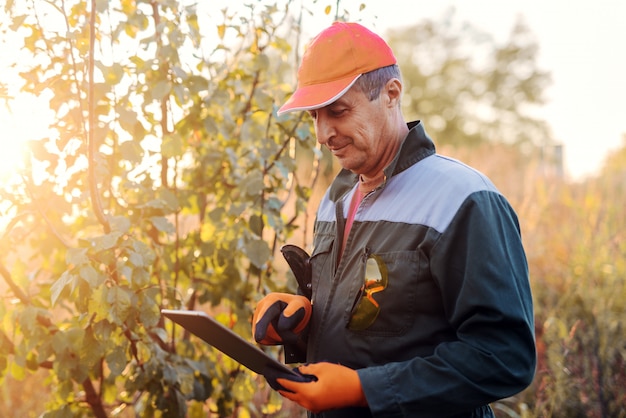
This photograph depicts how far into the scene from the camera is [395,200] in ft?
5.35

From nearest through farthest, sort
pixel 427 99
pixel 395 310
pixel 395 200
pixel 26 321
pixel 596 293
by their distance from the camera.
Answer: pixel 395 310 < pixel 395 200 < pixel 26 321 < pixel 596 293 < pixel 427 99

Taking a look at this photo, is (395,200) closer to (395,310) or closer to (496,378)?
(395,310)

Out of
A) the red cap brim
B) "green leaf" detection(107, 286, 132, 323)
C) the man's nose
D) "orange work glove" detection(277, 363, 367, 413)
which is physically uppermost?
the red cap brim

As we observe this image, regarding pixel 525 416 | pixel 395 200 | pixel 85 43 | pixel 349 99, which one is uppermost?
pixel 85 43

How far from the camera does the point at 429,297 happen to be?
59.4 inches

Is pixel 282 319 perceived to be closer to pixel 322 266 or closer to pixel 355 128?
pixel 322 266

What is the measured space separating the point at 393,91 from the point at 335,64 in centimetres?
17

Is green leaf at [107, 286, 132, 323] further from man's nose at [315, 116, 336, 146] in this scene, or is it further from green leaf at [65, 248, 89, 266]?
man's nose at [315, 116, 336, 146]

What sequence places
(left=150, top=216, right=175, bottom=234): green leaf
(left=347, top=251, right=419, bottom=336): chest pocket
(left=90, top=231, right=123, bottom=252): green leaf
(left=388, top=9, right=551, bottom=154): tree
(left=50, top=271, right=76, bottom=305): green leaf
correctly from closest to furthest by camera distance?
(left=347, top=251, right=419, bottom=336): chest pocket
(left=50, top=271, right=76, bottom=305): green leaf
(left=90, top=231, right=123, bottom=252): green leaf
(left=150, top=216, right=175, bottom=234): green leaf
(left=388, top=9, right=551, bottom=154): tree

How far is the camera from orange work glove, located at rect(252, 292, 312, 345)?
1774 mm

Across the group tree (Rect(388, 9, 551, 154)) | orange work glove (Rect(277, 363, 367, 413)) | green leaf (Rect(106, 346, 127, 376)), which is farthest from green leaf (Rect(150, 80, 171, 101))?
Result: tree (Rect(388, 9, 551, 154))

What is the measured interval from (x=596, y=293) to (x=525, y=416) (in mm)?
1687

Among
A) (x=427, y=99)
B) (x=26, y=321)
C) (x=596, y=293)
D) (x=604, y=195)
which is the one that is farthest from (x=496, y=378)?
(x=427, y=99)

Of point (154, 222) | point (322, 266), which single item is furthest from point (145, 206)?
point (322, 266)
